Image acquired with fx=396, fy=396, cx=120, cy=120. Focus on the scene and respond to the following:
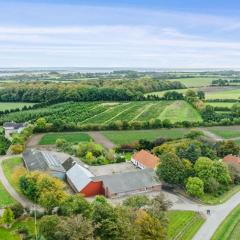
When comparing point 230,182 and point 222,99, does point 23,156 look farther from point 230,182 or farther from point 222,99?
point 222,99

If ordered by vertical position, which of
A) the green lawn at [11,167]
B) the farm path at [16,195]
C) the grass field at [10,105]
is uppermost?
the farm path at [16,195]

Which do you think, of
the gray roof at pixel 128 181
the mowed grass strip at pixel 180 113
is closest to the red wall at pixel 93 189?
the gray roof at pixel 128 181

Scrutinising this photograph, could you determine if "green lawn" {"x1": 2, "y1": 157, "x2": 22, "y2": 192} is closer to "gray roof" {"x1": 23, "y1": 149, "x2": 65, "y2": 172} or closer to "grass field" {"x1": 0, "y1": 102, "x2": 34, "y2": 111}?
"gray roof" {"x1": 23, "y1": 149, "x2": 65, "y2": 172}

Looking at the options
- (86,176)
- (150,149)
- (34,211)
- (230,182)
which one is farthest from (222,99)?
(34,211)

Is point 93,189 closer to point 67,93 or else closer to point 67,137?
point 67,137

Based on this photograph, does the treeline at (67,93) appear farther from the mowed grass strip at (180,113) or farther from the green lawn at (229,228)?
the green lawn at (229,228)

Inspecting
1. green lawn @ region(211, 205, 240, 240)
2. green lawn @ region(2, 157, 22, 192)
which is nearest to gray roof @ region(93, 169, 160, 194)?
green lawn @ region(211, 205, 240, 240)
